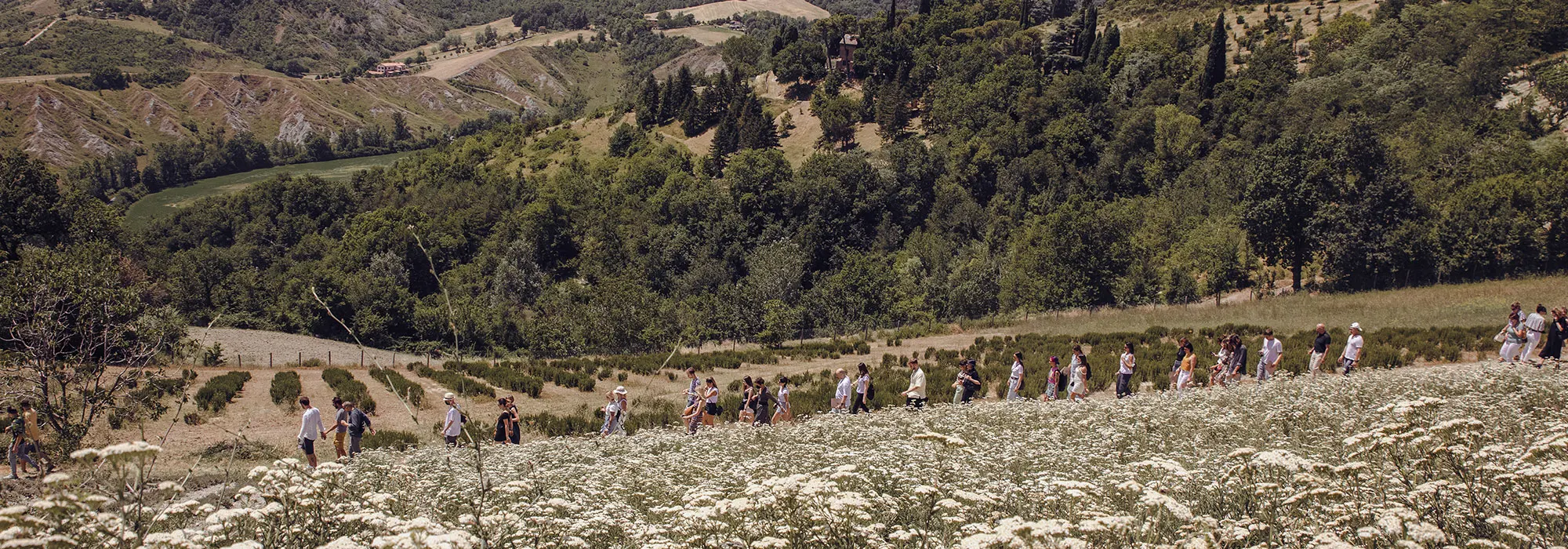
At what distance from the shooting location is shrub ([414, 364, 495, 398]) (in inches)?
1175

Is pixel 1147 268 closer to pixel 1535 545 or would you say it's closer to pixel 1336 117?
pixel 1336 117

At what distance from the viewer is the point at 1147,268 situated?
67.6 meters

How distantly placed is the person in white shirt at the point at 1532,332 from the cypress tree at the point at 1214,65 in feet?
290

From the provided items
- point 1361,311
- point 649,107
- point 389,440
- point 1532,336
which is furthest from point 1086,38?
point 389,440

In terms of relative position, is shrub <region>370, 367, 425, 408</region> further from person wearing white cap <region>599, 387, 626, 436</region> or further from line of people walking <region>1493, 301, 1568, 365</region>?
line of people walking <region>1493, 301, 1568, 365</region>

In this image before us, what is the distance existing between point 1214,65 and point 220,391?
10085cm

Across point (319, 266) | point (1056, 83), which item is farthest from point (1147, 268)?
point (319, 266)

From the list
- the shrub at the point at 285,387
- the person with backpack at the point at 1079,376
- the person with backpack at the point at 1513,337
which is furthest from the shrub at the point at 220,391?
the person with backpack at the point at 1513,337

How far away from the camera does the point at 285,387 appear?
30938 millimetres

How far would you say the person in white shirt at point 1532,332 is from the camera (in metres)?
17.3

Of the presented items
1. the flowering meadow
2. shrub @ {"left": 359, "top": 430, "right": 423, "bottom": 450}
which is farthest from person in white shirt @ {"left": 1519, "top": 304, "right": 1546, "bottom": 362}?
shrub @ {"left": 359, "top": 430, "right": 423, "bottom": 450}

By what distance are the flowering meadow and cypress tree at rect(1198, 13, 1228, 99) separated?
9613cm

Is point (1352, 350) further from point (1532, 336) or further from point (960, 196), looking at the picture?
point (960, 196)

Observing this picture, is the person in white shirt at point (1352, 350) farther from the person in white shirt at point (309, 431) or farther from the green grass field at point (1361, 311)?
the person in white shirt at point (309, 431)
